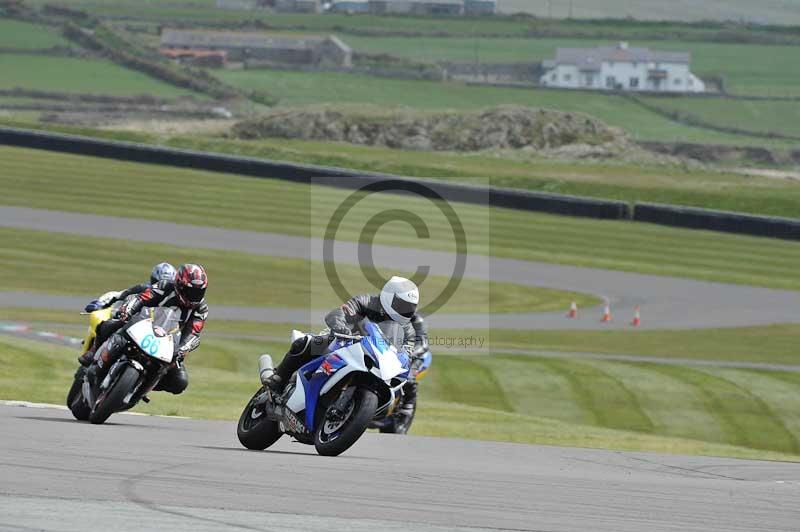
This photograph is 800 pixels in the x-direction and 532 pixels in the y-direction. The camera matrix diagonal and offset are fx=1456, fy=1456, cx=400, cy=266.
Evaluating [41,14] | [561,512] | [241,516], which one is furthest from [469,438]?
[41,14]

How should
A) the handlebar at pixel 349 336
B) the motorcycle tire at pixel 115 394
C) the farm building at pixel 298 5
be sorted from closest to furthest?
the handlebar at pixel 349 336 < the motorcycle tire at pixel 115 394 < the farm building at pixel 298 5

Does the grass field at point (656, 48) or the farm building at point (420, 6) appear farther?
the farm building at point (420, 6)

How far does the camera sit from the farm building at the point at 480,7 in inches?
6761

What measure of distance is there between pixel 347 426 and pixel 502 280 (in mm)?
26360

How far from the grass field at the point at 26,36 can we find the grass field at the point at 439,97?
1327 cm

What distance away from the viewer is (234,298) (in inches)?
1284

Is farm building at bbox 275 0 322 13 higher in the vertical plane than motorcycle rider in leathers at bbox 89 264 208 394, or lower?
lower

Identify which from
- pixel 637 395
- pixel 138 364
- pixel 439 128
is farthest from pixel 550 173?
pixel 138 364

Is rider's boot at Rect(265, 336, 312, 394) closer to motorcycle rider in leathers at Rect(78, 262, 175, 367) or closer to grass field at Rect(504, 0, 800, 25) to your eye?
motorcycle rider in leathers at Rect(78, 262, 175, 367)

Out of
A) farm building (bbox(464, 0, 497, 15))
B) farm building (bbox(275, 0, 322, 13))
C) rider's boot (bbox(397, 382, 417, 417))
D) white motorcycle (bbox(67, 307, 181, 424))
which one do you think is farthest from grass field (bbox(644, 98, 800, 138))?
white motorcycle (bbox(67, 307, 181, 424))

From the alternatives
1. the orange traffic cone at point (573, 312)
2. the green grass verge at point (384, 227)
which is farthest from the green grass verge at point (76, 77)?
the orange traffic cone at point (573, 312)

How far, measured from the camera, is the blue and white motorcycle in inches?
453

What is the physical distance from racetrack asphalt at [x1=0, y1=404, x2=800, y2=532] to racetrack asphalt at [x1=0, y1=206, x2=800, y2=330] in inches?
701

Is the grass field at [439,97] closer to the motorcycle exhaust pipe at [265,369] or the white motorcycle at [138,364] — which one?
the white motorcycle at [138,364]
